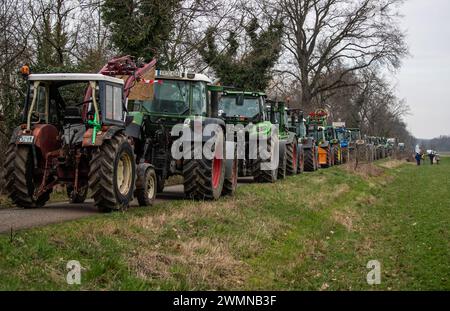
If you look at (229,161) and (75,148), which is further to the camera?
(229,161)

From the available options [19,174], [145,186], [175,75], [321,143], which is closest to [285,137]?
[175,75]

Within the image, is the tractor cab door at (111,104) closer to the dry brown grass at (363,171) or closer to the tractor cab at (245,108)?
the tractor cab at (245,108)

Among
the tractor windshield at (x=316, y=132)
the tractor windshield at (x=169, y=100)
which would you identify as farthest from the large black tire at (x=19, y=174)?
the tractor windshield at (x=316, y=132)

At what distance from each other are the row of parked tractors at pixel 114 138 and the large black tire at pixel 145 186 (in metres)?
0.02

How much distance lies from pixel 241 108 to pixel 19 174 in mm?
10513

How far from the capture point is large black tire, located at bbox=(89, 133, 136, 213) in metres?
→ 9.89

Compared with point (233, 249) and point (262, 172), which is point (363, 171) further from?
point (233, 249)

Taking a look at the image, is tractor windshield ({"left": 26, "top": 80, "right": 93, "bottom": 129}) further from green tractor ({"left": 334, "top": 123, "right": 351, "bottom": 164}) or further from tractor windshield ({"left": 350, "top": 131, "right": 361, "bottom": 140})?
tractor windshield ({"left": 350, "top": 131, "right": 361, "bottom": 140})

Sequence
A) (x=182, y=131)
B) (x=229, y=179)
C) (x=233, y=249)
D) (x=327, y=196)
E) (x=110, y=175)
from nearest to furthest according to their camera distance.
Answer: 1. (x=233, y=249)
2. (x=110, y=175)
3. (x=182, y=131)
4. (x=229, y=179)
5. (x=327, y=196)

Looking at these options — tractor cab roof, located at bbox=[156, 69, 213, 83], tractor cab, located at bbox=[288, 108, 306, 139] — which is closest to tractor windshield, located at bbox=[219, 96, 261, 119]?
tractor cab roof, located at bbox=[156, 69, 213, 83]

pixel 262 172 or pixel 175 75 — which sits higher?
pixel 175 75

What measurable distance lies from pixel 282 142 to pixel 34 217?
13.5 meters

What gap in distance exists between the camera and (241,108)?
65.3 feet

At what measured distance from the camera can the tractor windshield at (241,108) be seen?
1984 cm
